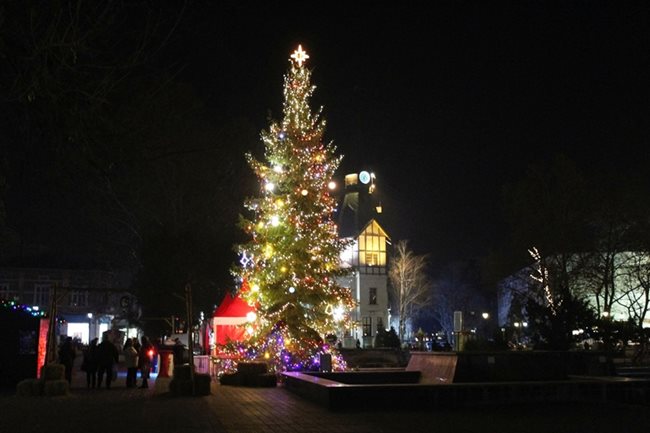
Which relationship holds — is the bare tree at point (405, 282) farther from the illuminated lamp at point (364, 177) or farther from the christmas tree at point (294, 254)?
the christmas tree at point (294, 254)

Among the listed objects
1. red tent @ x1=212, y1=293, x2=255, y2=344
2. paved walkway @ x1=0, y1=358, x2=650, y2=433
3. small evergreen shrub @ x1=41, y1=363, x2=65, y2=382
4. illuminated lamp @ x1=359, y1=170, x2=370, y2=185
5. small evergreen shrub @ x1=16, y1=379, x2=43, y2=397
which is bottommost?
paved walkway @ x1=0, y1=358, x2=650, y2=433

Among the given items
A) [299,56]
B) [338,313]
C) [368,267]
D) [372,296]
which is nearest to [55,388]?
[338,313]

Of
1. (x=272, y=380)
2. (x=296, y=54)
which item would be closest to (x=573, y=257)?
(x=296, y=54)

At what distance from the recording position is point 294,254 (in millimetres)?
25344

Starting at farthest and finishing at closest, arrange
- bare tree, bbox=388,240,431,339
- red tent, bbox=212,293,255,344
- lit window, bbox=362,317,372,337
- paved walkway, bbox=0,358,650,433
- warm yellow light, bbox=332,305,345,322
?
bare tree, bbox=388,240,431,339, lit window, bbox=362,317,372,337, red tent, bbox=212,293,255,344, warm yellow light, bbox=332,305,345,322, paved walkway, bbox=0,358,650,433

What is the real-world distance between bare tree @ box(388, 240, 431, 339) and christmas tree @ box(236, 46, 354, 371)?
1565 inches

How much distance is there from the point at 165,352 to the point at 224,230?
46.2 feet

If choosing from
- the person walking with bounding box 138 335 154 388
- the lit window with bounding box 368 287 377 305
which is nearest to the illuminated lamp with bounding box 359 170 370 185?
the lit window with bounding box 368 287 377 305

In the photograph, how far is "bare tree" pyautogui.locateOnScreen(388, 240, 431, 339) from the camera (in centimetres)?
6706

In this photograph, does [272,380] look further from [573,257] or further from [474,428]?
[573,257]

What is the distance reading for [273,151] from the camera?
26.0 metres

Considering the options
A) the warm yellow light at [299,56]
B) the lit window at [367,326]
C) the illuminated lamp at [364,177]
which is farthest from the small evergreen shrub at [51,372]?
the illuminated lamp at [364,177]

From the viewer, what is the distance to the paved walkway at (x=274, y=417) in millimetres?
11375

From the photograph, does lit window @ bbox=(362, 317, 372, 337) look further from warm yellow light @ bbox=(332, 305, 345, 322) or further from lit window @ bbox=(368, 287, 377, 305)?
warm yellow light @ bbox=(332, 305, 345, 322)
